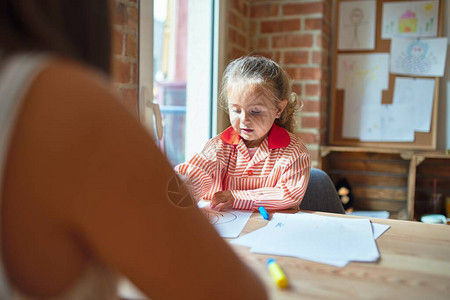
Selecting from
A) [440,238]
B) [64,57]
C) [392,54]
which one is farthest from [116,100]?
[392,54]

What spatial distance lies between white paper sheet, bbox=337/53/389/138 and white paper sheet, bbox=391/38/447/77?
66 millimetres

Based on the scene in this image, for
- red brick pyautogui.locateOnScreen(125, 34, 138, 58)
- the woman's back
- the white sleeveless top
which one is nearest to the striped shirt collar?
red brick pyautogui.locateOnScreen(125, 34, 138, 58)

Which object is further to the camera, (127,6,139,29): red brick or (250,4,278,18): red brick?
(250,4,278,18): red brick

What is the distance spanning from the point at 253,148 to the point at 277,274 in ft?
2.63

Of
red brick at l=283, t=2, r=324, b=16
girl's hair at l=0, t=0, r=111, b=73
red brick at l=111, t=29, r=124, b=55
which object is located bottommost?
girl's hair at l=0, t=0, r=111, b=73

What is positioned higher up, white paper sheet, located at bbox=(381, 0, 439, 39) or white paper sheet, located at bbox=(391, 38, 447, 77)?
white paper sheet, located at bbox=(381, 0, 439, 39)

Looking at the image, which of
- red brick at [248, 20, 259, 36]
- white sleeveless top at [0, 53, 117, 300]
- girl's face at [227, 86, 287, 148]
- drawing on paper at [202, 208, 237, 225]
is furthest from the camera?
red brick at [248, 20, 259, 36]

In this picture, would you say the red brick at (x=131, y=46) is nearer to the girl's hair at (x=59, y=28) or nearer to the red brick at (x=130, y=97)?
the red brick at (x=130, y=97)

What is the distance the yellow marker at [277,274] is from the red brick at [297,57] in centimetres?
178

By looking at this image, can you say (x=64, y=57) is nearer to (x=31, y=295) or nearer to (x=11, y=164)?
(x=11, y=164)

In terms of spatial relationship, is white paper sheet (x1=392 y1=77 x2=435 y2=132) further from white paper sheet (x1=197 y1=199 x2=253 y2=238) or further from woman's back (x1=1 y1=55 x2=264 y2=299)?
woman's back (x1=1 y1=55 x2=264 y2=299)

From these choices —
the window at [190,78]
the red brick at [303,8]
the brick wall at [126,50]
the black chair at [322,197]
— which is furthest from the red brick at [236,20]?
the black chair at [322,197]

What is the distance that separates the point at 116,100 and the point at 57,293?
7.3 inches

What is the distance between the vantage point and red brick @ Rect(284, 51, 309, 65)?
92.0 inches
